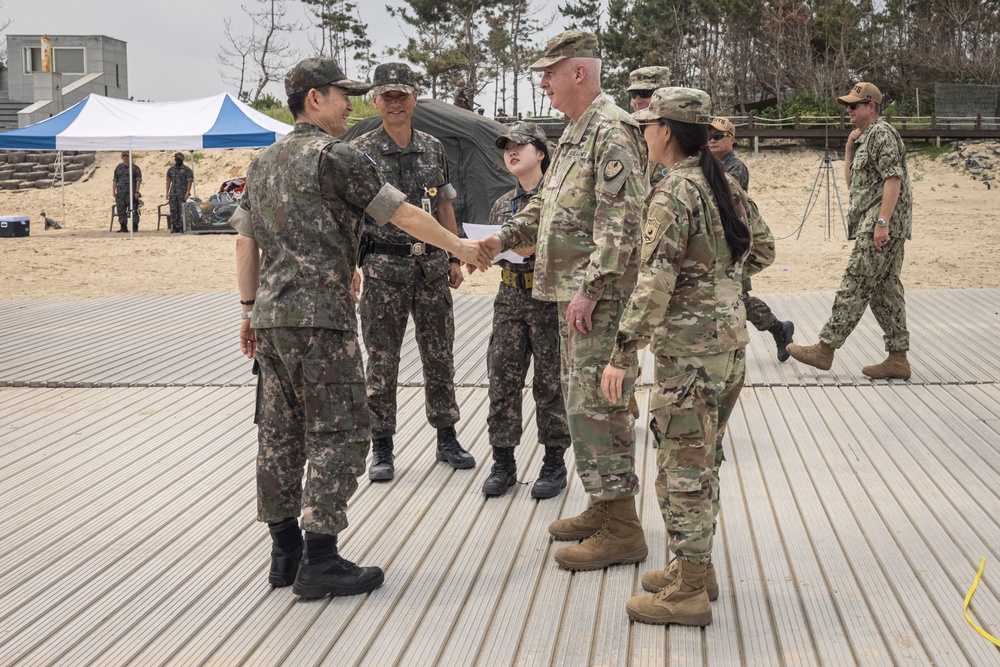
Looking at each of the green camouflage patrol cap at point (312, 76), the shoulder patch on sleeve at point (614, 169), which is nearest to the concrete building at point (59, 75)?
the green camouflage patrol cap at point (312, 76)

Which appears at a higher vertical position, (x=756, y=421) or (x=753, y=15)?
(x=753, y=15)

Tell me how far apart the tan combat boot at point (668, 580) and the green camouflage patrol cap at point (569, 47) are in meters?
1.83

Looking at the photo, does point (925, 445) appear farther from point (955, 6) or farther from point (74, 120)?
point (955, 6)

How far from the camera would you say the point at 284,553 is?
12.6ft

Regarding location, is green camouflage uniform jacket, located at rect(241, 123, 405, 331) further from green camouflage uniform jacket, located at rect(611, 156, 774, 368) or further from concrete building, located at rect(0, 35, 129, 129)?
concrete building, located at rect(0, 35, 129, 129)

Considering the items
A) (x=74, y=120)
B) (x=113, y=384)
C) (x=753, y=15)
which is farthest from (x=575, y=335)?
(x=753, y=15)

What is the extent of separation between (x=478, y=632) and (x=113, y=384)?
4.59 m

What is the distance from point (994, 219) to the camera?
18906mm

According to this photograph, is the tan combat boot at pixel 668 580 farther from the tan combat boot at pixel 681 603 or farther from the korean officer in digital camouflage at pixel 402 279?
the korean officer in digital camouflage at pixel 402 279

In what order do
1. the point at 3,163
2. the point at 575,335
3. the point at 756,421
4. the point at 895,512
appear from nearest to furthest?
the point at 575,335
the point at 895,512
the point at 756,421
the point at 3,163

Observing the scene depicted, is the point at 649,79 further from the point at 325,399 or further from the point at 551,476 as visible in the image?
the point at 325,399

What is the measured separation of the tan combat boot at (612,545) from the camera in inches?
154

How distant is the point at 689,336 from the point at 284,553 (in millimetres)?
1659

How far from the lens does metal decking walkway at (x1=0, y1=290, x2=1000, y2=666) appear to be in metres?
3.33
